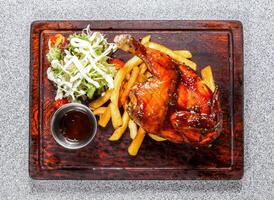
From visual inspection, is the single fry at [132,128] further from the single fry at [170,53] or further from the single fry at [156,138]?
the single fry at [170,53]

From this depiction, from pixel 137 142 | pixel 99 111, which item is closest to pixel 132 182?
pixel 137 142

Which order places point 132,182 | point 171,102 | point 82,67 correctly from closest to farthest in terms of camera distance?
1. point 171,102
2. point 82,67
3. point 132,182

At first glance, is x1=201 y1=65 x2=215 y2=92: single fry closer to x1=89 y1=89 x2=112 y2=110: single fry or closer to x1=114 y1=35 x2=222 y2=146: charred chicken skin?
x1=114 y1=35 x2=222 y2=146: charred chicken skin

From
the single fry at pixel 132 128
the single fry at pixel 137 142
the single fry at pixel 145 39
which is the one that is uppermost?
the single fry at pixel 145 39

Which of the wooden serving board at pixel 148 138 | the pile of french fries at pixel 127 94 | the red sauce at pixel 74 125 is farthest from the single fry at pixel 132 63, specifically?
the red sauce at pixel 74 125

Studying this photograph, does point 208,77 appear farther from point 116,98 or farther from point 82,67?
point 82,67

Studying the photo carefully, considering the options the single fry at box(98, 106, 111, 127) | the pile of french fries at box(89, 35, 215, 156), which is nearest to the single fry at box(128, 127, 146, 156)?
the pile of french fries at box(89, 35, 215, 156)
